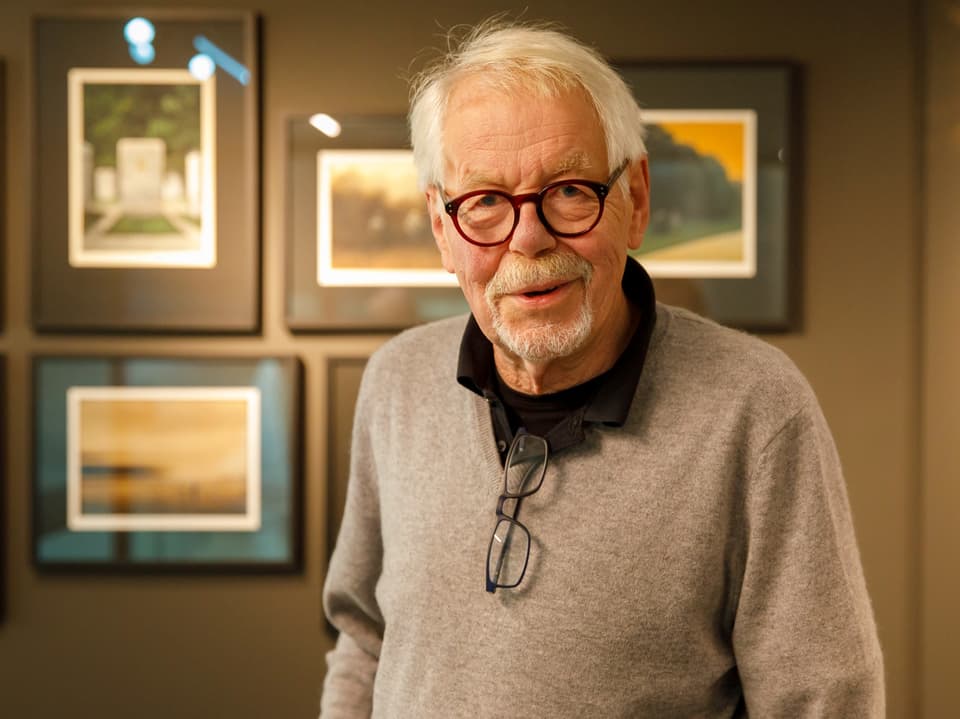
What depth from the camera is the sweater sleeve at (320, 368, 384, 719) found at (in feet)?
3.97

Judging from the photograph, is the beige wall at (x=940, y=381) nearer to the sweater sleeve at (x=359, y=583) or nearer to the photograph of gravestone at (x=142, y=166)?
the sweater sleeve at (x=359, y=583)

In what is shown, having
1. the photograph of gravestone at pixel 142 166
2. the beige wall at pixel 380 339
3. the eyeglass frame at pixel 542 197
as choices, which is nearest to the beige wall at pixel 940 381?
the beige wall at pixel 380 339

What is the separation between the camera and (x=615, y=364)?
1.02 meters

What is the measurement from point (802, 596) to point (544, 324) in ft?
1.33

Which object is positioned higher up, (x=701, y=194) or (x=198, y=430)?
(x=701, y=194)

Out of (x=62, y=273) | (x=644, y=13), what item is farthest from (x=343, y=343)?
(x=644, y=13)

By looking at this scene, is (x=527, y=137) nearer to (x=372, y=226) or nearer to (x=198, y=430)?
(x=372, y=226)

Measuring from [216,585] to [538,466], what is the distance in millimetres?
1302

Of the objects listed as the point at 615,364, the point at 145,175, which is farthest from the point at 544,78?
the point at 145,175

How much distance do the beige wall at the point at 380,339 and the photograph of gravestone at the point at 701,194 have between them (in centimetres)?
15

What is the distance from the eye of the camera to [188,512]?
1987mm

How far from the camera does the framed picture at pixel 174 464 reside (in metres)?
1.98

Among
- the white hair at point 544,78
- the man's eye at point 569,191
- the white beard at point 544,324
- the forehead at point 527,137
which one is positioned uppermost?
the white hair at point 544,78

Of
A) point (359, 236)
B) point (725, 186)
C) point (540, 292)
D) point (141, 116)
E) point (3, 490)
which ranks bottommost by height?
point (3, 490)
